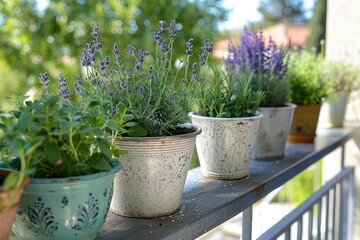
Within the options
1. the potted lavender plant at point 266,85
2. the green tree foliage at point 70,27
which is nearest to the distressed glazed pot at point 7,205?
the potted lavender plant at point 266,85

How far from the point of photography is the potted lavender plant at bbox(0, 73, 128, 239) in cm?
63

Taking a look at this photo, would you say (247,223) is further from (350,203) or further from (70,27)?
(70,27)

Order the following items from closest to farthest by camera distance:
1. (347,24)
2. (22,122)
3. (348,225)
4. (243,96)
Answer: (22,122) < (243,96) < (348,225) < (347,24)

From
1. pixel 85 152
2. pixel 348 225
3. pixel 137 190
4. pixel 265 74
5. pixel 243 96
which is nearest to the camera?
pixel 85 152

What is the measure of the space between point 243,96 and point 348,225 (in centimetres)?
144

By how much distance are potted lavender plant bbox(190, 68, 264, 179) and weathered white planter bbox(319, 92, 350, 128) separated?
3.53 feet

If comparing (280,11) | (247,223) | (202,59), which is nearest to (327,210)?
(247,223)

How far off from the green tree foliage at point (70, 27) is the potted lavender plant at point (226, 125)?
111 inches

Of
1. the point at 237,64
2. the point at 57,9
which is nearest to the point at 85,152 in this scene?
the point at 237,64

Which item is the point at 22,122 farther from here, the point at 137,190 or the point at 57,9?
the point at 57,9

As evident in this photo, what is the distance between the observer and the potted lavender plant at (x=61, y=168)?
0.63 m

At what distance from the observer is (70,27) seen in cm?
417

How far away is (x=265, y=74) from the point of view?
1.45 m

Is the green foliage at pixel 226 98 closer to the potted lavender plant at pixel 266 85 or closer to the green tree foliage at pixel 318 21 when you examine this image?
the potted lavender plant at pixel 266 85
